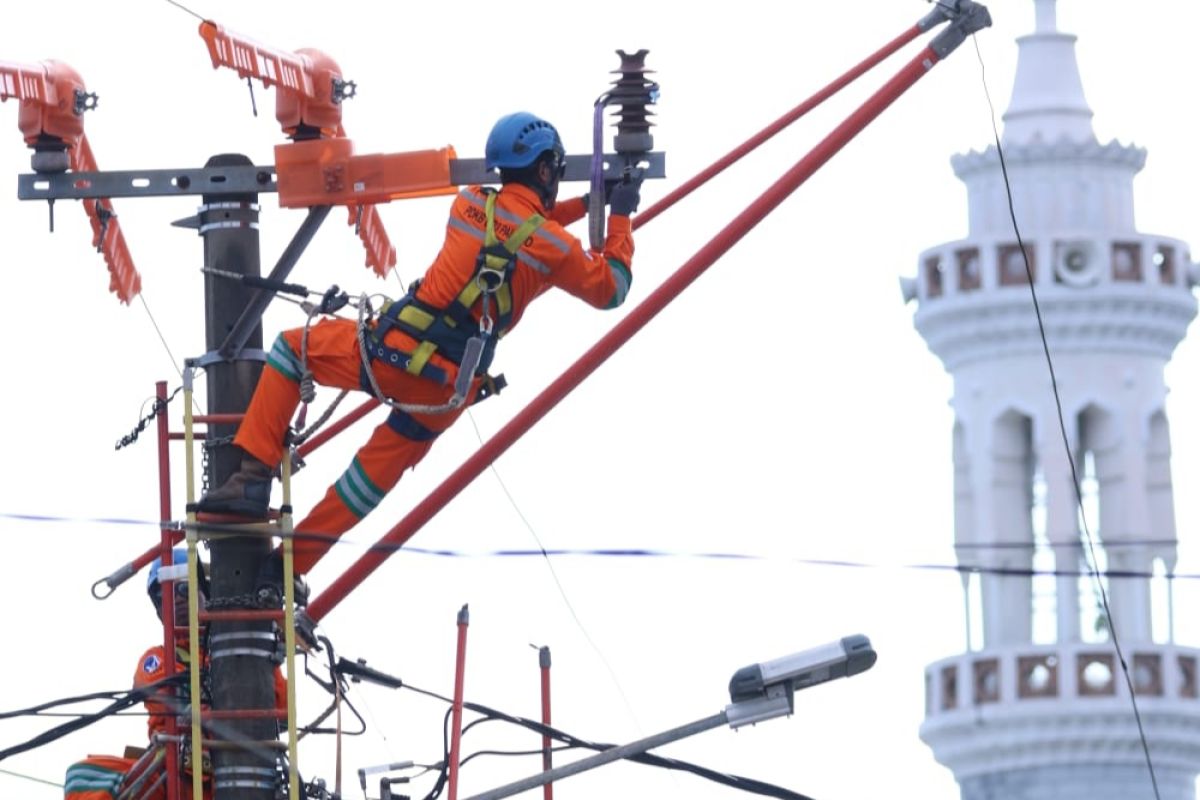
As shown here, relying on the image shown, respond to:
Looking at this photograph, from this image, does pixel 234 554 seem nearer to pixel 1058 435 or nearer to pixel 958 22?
→ pixel 958 22

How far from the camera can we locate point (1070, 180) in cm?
8225

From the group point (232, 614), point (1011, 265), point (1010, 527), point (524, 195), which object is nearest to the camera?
point (232, 614)

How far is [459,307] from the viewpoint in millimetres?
19156

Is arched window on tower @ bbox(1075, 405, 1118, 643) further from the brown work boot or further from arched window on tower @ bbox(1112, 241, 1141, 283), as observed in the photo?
the brown work boot

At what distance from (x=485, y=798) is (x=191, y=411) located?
2.22m

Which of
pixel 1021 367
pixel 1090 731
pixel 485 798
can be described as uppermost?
pixel 1021 367

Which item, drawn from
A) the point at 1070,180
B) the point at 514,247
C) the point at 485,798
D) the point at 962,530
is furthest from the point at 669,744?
the point at 1070,180

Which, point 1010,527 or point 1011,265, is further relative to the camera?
point 1011,265

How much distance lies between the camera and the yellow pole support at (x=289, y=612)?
1836 cm

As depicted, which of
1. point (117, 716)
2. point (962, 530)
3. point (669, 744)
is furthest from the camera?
point (962, 530)

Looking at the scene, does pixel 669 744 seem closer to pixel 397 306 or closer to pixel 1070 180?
pixel 397 306

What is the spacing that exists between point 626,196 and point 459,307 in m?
0.93

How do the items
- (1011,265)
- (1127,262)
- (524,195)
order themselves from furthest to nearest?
(1127,262)
(1011,265)
(524,195)

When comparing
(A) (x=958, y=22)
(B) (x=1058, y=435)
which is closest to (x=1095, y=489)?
(B) (x=1058, y=435)
